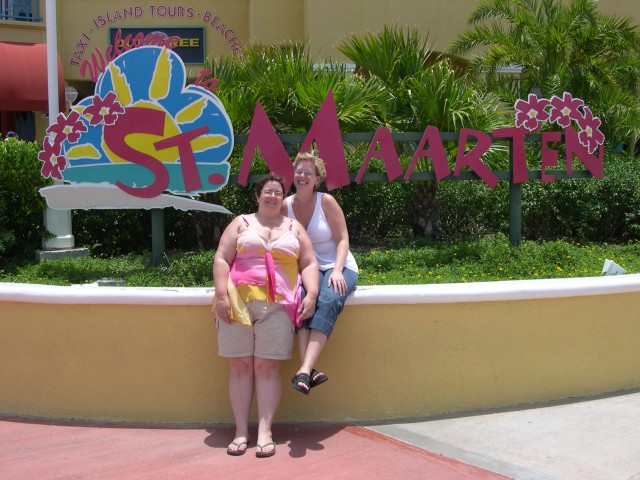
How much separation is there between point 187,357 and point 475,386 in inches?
74.8

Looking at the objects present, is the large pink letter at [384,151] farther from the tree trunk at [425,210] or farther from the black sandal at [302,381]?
the black sandal at [302,381]

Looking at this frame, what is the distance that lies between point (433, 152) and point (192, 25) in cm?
1044

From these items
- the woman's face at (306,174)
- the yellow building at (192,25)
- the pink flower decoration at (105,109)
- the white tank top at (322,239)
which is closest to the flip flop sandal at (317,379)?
the white tank top at (322,239)

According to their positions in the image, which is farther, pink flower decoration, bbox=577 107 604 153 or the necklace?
pink flower decoration, bbox=577 107 604 153

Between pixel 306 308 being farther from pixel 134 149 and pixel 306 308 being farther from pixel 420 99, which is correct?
pixel 420 99

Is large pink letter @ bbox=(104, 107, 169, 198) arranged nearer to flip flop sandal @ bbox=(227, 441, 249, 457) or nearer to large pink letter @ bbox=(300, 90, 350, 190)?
large pink letter @ bbox=(300, 90, 350, 190)

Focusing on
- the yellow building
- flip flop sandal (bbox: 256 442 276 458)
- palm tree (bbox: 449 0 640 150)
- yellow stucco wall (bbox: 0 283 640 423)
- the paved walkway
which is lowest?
the paved walkway

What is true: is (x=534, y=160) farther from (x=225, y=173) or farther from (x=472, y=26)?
(x=472, y=26)

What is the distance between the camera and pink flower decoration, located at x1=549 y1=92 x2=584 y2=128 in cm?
767

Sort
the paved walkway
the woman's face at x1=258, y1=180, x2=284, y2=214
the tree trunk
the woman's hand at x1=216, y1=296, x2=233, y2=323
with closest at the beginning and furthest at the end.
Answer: the paved walkway → the woman's hand at x1=216, y1=296, x2=233, y2=323 → the woman's face at x1=258, y1=180, x2=284, y2=214 → the tree trunk

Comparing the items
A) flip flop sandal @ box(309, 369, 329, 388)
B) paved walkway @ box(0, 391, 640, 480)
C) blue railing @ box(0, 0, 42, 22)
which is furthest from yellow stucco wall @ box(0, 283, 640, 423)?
blue railing @ box(0, 0, 42, 22)

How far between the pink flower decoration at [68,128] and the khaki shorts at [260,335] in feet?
11.0

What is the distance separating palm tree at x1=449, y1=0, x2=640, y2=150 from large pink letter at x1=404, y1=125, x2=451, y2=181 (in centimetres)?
398

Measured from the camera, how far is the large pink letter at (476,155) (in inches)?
290
